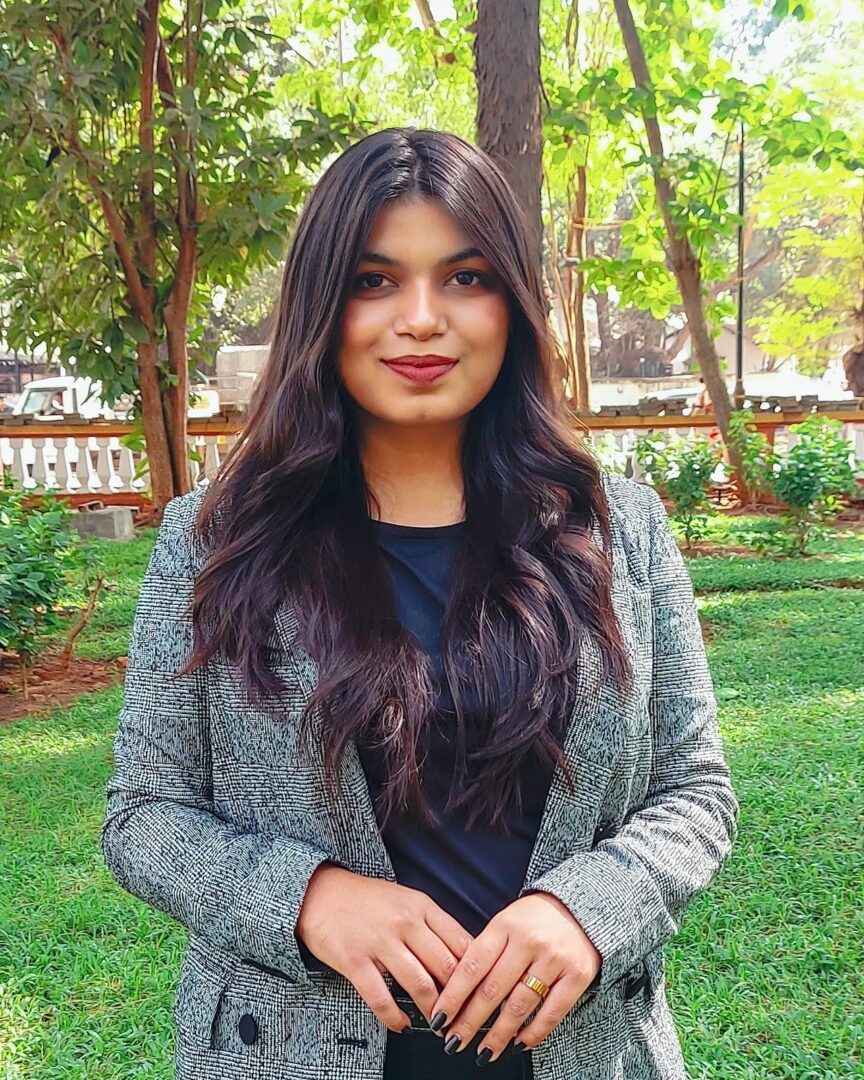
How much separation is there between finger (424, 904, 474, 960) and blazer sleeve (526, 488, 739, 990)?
86 mm

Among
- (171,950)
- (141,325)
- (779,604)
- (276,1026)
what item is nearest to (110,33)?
(141,325)

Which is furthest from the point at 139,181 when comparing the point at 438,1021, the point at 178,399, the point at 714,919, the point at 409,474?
the point at 438,1021

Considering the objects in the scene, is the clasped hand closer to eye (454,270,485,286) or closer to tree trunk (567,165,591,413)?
eye (454,270,485,286)

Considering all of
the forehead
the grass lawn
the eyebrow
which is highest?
the forehead

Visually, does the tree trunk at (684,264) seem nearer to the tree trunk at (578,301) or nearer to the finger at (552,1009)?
the tree trunk at (578,301)

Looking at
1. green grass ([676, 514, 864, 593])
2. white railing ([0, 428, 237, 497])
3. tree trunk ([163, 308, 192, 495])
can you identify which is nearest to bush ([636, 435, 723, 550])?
green grass ([676, 514, 864, 593])

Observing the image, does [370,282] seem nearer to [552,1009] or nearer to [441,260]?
[441,260]

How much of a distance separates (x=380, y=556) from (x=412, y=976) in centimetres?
45

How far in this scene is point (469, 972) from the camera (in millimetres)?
939

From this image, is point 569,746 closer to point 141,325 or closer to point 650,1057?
point 650,1057

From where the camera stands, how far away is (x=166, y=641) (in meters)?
1.09

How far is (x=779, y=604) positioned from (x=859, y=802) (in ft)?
8.80

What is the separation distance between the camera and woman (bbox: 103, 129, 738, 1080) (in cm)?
99

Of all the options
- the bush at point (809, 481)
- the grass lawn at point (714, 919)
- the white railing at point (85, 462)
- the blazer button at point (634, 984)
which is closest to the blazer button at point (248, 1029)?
the blazer button at point (634, 984)
